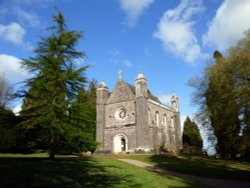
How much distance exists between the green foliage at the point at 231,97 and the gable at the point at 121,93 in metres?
16.4

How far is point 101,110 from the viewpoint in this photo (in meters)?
39.5

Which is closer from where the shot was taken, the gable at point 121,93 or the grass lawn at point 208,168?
the grass lawn at point 208,168

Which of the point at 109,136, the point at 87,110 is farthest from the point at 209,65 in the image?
the point at 109,136

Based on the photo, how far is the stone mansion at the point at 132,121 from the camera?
116 ft

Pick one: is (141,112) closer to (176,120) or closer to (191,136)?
(176,120)

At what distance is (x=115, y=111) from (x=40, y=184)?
29.2 meters

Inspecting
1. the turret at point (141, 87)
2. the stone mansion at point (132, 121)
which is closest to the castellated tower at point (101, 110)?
the stone mansion at point (132, 121)

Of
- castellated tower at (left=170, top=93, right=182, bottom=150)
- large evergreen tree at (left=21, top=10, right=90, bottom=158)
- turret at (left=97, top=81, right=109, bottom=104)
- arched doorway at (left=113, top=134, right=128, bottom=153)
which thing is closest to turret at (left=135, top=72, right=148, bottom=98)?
turret at (left=97, top=81, right=109, bottom=104)

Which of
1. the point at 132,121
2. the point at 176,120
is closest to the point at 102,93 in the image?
the point at 132,121

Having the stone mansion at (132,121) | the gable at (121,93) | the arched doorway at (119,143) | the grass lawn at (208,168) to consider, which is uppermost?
the gable at (121,93)

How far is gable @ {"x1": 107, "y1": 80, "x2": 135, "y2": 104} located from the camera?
3812 centimetres

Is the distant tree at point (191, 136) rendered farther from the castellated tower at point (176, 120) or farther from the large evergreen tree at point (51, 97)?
the large evergreen tree at point (51, 97)

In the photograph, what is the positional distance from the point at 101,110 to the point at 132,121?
18.6 feet

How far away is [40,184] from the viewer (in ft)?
31.0
